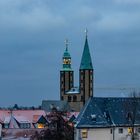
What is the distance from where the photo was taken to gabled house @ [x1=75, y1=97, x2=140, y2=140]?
234 feet

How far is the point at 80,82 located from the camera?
588ft

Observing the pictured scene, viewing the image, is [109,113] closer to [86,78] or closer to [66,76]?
[86,78]

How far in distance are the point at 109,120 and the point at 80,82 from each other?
106408mm

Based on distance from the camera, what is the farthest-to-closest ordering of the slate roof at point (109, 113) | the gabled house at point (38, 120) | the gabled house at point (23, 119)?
the gabled house at point (38, 120) < the gabled house at point (23, 119) < the slate roof at point (109, 113)

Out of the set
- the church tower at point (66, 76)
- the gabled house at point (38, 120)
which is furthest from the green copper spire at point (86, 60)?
the gabled house at point (38, 120)

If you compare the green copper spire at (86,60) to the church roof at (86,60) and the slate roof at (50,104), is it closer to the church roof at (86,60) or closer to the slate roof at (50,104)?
the church roof at (86,60)

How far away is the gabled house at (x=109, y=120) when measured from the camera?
7131 cm

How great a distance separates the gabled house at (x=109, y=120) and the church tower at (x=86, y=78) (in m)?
98.1

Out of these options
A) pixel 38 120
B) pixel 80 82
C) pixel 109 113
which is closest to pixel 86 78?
pixel 80 82

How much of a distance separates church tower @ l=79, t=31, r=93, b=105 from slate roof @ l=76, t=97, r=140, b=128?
9803cm

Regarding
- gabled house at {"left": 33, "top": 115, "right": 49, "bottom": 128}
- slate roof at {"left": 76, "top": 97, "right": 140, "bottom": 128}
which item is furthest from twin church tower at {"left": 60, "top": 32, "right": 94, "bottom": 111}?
→ slate roof at {"left": 76, "top": 97, "right": 140, "bottom": 128}

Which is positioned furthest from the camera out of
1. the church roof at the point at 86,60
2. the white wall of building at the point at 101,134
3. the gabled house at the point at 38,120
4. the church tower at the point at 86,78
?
the church tower at the point at 86,78

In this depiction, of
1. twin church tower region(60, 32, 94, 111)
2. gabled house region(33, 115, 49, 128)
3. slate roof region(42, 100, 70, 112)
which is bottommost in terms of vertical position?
gabled house region(33, 115, 49, 128)

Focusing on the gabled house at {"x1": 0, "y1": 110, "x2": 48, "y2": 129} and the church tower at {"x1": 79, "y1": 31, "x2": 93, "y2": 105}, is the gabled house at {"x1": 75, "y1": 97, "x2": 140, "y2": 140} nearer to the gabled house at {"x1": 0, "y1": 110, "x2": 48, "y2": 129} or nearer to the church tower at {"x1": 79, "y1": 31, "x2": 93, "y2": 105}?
the gabled house at {"x1": 0, "y1": 110, "x2": 48, "y2": 129}
